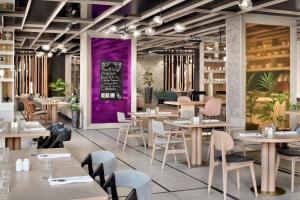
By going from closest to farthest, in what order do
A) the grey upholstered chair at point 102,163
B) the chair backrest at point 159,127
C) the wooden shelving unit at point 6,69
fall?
the grey upholstered chair at point 102,163, the chair backrest at point 159,127, the wooden shelving unit at point 6,69

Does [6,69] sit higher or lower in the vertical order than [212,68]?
lower

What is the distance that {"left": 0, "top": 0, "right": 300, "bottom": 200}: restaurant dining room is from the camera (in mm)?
3305

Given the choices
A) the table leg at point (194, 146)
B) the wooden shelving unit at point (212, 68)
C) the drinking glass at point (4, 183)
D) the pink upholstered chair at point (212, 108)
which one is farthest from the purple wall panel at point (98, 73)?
the drinking glass at point (4, 183)

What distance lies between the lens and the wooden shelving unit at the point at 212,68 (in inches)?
554

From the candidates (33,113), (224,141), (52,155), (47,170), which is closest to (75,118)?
(33,113)

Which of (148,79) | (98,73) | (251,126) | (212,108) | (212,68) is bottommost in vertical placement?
(251,126)

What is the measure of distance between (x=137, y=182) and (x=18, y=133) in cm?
295

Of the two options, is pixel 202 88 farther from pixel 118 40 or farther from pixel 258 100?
pixel 258 100

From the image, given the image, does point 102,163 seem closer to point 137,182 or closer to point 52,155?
point 137,182

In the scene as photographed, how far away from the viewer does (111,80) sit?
12000 millimetres

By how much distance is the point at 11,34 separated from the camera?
435 inches

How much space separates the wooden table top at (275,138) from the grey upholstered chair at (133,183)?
2383 millimetres

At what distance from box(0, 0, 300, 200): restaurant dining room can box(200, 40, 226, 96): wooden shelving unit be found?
4 centimetres

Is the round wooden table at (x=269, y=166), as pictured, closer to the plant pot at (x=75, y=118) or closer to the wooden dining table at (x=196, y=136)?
the wooden dining table at (x=196, y=136)
